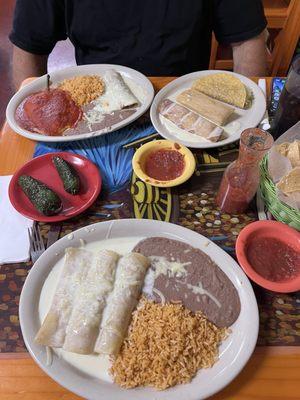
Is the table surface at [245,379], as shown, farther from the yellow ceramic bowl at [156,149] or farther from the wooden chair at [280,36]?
the wooden chair at [280,36]

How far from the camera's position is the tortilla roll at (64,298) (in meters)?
1.09

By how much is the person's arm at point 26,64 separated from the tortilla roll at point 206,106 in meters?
1.00

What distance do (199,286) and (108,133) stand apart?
2.91ft

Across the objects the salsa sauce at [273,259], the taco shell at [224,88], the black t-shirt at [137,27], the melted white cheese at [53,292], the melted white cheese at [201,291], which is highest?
the black t-shirt at [137,27]

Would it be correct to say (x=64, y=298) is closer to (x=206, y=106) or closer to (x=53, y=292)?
(x=53, y=292)

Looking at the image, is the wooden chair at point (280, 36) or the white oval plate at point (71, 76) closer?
the white oval plate at point (71, 76)

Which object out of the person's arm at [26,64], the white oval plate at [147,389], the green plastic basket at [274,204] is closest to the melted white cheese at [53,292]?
the white oval plate at [147,389]

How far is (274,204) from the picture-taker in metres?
1.31

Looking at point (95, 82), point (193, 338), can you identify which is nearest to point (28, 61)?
point (95, 82)

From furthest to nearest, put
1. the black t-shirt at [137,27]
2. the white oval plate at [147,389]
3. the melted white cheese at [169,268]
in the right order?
the black t-shirt at [137,27] < the melted white cheese at [169,268] < the white oval plate at [147,389]

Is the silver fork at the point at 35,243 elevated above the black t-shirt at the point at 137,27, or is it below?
below

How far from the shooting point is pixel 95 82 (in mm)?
1919

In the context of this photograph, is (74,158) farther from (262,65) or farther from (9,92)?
(9,92)

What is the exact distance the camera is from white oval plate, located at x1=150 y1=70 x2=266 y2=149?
5.35ft
